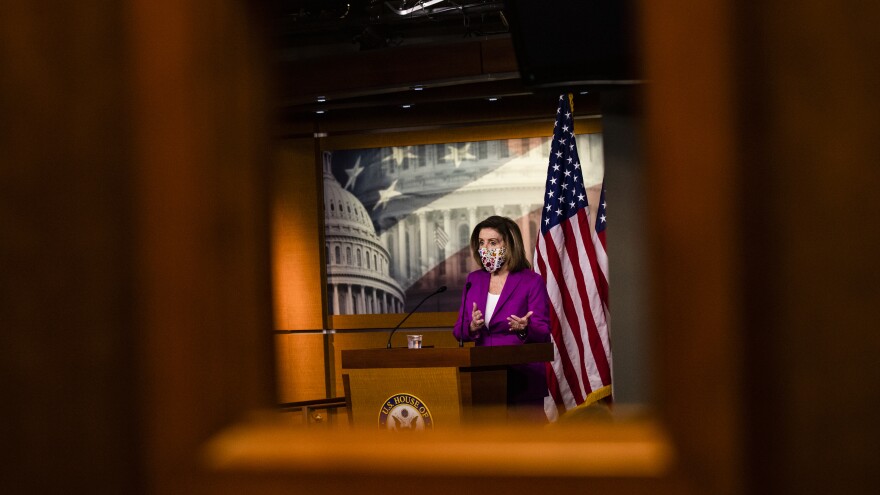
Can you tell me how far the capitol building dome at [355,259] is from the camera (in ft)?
24.3

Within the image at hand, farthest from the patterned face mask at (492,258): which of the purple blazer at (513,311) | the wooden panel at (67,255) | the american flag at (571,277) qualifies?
the wooden panel at (67,255)

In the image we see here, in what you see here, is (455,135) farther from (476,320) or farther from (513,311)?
(476,320)

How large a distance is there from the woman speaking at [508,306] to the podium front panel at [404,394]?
40cm

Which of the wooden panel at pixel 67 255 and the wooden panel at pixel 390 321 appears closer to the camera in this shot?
the wooden panel at pixel 67 255

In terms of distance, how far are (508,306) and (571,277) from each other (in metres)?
1.17

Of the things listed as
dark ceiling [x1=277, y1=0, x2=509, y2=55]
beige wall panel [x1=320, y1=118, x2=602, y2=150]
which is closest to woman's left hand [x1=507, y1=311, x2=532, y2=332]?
dark ceiling [x1=277, y1=0, x2=509, y2=55]

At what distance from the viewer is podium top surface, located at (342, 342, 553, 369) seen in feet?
12.2

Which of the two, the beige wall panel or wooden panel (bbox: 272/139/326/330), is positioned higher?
the beige wall panel

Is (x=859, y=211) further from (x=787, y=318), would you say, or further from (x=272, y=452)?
(x=272, y=452)

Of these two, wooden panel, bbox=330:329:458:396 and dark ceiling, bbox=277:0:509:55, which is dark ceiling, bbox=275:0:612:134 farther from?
wooden panel, bbox=330:329:458:396

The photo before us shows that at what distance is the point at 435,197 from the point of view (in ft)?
23.9

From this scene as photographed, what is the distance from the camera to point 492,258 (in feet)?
14.9

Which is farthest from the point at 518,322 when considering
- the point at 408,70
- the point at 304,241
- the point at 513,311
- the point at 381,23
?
the point at 304,241

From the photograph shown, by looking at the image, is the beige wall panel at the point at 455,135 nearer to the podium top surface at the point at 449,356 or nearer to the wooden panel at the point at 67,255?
the podium top surface at the point at 449,356
